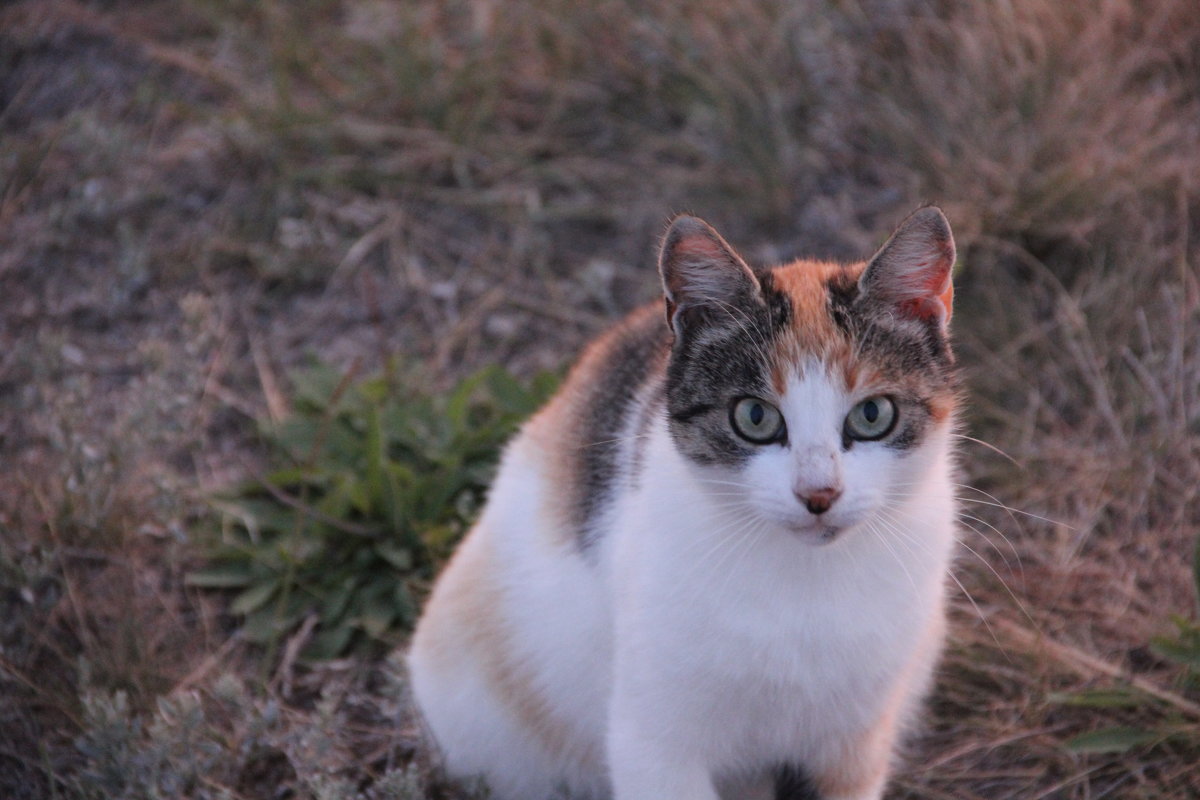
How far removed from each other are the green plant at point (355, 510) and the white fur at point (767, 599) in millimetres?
1066

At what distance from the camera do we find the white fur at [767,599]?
183 cm

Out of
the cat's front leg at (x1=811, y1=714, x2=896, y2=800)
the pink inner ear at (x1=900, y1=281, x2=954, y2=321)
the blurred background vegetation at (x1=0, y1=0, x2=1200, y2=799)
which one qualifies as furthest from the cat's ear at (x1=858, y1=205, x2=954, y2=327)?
the blurred background vegetation at (x1=0, y1=0, x2=1200, y2=799)

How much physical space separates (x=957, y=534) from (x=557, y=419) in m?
0.89

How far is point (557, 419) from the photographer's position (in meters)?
2.52

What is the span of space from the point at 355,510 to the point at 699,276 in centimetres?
165

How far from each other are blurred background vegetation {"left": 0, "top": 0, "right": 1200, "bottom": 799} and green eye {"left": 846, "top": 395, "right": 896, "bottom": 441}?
925 mm

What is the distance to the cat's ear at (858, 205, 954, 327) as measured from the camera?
185cm

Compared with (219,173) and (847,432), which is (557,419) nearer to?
(847,432)

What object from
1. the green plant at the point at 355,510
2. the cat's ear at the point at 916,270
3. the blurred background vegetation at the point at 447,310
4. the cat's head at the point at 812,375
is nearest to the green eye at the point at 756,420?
the cat's head at the point at 812,375

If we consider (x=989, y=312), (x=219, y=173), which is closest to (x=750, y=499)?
(x=989, y=312)

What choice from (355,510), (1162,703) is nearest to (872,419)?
(1162,703)

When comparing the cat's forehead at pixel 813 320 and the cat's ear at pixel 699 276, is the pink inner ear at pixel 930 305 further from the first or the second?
the cat's ear at pixel 699 276

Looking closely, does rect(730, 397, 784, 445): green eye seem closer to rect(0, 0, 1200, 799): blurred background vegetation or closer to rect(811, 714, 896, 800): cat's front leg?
rect(811, 714, 896, 800): cat's front leg

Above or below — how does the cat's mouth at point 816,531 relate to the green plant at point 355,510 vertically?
above
